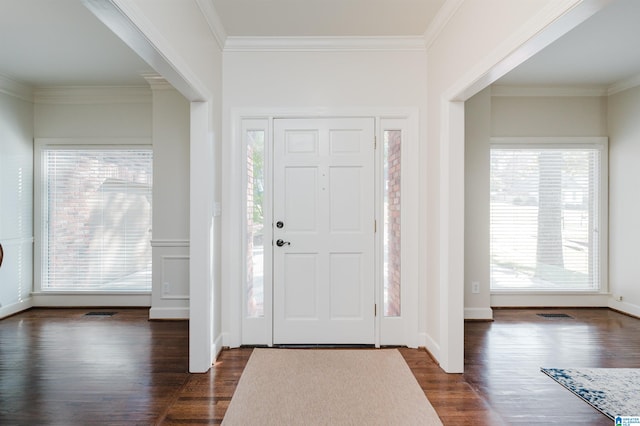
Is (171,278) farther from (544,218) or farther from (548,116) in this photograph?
(548,116)

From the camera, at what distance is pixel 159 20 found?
200cm

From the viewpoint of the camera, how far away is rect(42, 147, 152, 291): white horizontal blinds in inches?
181

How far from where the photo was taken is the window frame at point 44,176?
4.61 m

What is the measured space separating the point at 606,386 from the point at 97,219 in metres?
5.46

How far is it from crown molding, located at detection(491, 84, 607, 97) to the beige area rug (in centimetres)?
A: 355

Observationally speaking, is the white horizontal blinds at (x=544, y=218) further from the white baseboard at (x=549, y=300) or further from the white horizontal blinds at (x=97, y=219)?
the white horizontal blinds at (x=97, y=219)

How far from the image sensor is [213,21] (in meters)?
2.92

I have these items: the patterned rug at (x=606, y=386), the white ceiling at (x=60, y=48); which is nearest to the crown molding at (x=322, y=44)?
the white ceiling at (x=60, y=48)

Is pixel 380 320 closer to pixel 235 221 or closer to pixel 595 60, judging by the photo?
pixel 235 221

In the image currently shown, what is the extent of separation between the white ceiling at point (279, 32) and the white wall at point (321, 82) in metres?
0.21

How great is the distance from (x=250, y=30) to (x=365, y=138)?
1.40m

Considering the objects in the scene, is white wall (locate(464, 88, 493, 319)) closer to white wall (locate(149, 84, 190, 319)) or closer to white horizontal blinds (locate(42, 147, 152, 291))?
white wall (locate(149, 84, 190, 319))

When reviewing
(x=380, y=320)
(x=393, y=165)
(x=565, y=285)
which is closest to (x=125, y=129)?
(x=393, y=165)

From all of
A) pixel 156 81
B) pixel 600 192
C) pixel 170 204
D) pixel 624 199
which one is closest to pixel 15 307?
pixel 170 204
